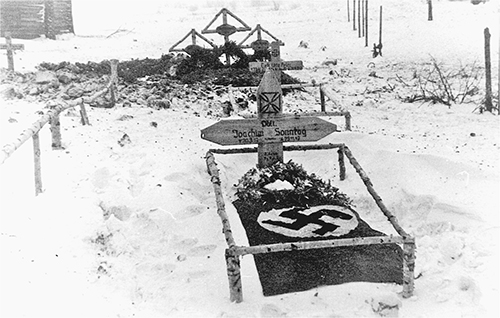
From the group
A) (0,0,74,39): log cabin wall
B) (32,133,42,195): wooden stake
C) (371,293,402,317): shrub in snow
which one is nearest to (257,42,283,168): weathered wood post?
(32,133,42,195): wooden stake

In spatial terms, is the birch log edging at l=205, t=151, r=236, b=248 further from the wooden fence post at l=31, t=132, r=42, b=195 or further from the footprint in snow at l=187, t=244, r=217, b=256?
the wooden fence post at l=31, t=132, r=42, b=195

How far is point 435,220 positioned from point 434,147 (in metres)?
2.19

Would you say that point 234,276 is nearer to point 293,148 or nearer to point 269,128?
point 269,128

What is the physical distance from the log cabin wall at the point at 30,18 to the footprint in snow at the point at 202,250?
19308 mm

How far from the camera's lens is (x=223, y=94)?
10625 millimetres

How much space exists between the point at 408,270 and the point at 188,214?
2.58 meters

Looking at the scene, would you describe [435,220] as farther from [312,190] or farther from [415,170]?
→ [312,190]

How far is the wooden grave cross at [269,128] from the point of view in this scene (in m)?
6.09

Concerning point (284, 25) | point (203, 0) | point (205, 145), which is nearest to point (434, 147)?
point (205, 145)

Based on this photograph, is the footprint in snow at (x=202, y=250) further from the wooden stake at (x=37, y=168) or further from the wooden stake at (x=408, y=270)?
the wooden stake at (x=408, y=270)

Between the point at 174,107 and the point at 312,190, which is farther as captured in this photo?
the point at 174,107

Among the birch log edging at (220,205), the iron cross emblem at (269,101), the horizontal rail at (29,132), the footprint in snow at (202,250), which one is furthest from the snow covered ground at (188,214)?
the iron cross emblem at (269,101)

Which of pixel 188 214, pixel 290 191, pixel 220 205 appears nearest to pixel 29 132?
pixel 188 214

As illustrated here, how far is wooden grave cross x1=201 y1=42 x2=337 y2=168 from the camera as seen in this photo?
6.09 meters
